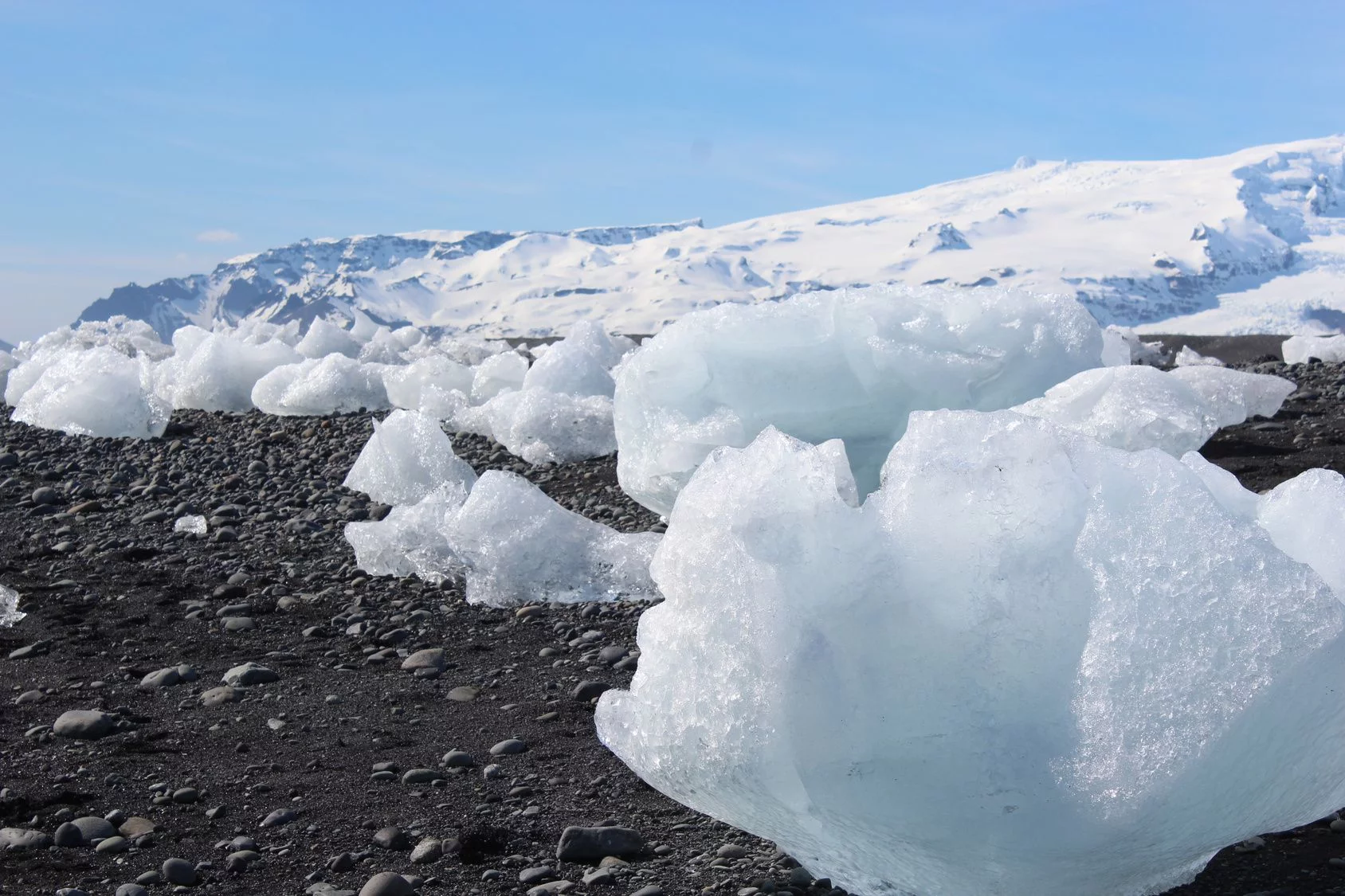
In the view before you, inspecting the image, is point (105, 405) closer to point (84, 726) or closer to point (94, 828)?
point (84, 726)

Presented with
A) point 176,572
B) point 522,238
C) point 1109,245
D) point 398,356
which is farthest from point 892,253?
point 176,572

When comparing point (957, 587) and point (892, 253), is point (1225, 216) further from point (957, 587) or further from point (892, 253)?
point (957, 587)

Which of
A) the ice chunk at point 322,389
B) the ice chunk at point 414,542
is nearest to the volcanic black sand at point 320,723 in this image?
the ice chunk at point 414,542

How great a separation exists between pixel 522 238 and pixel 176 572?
185 m

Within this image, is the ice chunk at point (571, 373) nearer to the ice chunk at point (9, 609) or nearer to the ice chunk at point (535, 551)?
the ice chunk at point (535, 551)

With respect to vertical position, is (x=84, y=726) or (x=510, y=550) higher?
(x=510, y=550)

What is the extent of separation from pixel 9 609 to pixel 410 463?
106 inches

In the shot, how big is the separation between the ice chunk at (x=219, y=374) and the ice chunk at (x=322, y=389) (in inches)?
22.6

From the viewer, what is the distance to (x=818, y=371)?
6645 millimetres

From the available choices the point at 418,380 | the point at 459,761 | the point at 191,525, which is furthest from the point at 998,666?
the point at 418,380

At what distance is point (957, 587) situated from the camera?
101 inches

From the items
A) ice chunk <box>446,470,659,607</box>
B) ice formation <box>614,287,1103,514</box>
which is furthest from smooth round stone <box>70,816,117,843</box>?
ice formation <box>614,287,1103,514</box>

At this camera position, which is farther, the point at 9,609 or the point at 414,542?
the point at 414,542

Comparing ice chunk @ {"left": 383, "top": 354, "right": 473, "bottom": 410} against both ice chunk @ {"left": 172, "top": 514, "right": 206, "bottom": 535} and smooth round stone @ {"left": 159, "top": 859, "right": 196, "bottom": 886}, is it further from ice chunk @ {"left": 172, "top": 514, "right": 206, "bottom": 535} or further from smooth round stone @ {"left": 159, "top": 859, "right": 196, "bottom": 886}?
smooth round stone @ {"left": 159, "top": 859, "right": 196, "bottom": 886}
